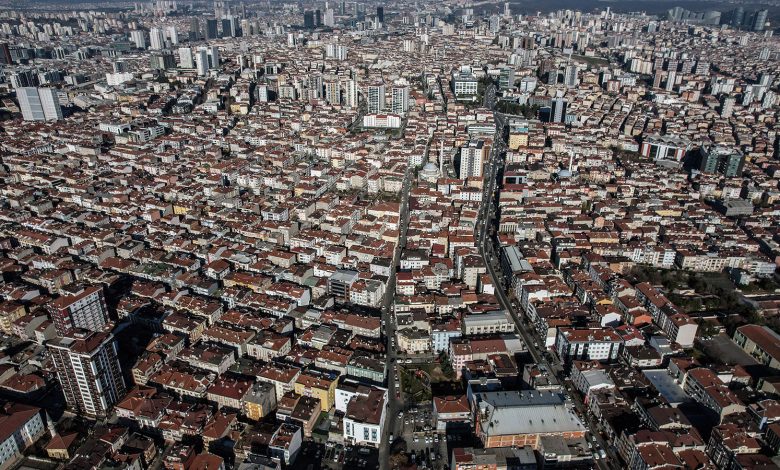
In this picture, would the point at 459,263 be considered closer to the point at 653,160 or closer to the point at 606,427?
the point at 606,427

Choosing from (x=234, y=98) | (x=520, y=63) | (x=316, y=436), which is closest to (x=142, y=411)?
(x=316, y=436)

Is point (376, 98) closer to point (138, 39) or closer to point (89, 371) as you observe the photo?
point (89, 371)

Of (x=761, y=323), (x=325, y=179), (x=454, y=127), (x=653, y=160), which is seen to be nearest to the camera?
(x=761, y=323)

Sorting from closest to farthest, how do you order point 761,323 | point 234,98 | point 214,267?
point 761,323 → point 214,267 → point 234,98

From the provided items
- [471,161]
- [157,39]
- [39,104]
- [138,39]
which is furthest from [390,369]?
[138,39]

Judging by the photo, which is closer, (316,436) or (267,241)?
(316,436)

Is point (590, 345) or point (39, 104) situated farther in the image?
point (39, 104)

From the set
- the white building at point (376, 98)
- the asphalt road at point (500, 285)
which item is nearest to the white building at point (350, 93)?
the white building at point (376, 98)

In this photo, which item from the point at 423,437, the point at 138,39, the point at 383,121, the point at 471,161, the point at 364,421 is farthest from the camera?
the point at 138,39
